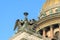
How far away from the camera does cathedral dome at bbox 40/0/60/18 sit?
54312mm

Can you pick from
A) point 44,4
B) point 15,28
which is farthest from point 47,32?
point 15,28

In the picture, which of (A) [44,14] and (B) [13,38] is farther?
(A) [44,14]

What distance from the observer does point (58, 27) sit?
5334 centimetres

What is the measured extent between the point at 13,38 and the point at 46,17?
14654 millimetres

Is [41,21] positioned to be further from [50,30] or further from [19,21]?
[19,21]

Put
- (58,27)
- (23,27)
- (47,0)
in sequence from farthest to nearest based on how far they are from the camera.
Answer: (47,0)
(58,27)
(23,27)

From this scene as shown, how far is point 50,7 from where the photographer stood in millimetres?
→ 55375

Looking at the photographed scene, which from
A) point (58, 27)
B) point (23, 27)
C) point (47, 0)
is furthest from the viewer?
point (47, 0)

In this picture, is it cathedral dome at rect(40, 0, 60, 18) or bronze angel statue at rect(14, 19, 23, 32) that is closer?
bronze angel statue at rect(14, 19, 23, 32)

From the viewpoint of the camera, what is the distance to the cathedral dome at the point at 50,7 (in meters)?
54.3

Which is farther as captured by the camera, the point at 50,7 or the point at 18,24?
the point at 50,7

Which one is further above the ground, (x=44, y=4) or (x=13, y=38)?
(x=44, y=4)

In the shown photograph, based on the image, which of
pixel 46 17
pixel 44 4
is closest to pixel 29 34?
pixel 46 17

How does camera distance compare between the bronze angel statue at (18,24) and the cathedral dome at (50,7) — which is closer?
the bronze angel statue at (18,24)
